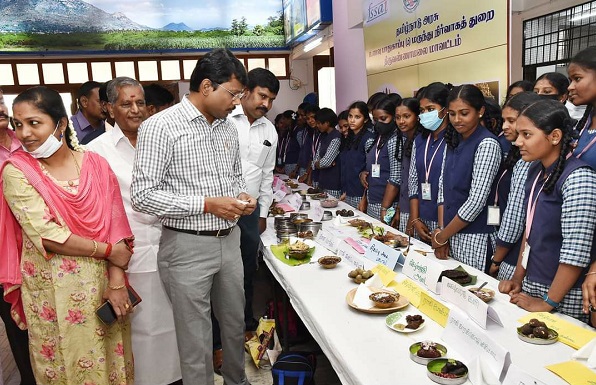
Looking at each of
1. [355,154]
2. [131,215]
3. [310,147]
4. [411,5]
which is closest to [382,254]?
[131,215]

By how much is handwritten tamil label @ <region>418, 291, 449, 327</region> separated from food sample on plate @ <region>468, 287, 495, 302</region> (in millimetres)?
160

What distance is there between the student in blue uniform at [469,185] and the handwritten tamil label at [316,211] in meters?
1.05

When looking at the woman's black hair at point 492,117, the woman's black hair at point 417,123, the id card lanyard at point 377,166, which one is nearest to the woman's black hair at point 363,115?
the id card lanyard at point 377,166

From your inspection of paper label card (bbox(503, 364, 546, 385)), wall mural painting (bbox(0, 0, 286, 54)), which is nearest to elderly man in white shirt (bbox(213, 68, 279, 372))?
paper label card (bbox(503, 364, 546, 385))

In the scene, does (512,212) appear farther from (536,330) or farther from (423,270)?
(536,330)

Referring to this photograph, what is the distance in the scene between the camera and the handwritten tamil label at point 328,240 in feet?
7.91

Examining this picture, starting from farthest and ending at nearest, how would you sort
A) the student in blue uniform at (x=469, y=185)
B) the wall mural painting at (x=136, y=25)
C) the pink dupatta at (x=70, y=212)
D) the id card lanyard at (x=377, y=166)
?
the wall mural painting at (x=136, y=25)
the id card lanyard at (x=377, y=166)
the student in blue uniform at (x=469, y=185)
the pink dupatta at (x=70, y=212)

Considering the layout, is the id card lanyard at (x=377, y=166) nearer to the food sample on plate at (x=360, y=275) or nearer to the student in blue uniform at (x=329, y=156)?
the student in blue uniform at (x=329, y=156)

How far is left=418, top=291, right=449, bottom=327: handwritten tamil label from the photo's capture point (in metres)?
1.54

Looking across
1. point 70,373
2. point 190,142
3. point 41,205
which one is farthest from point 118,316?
point 190,142

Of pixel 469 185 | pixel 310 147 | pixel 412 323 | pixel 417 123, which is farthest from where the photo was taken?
pixel 310 147

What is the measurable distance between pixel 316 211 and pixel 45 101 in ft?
6.87

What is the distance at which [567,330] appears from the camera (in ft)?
4.58

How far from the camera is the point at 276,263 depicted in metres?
2.33
